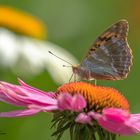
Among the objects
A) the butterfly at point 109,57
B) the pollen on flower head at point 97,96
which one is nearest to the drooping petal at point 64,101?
the pollen on flower head at point 97,96

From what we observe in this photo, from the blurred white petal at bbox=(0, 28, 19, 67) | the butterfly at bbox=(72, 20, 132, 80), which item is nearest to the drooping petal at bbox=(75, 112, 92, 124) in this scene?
the butterfly at bbox=(72, 20, 132, 80)

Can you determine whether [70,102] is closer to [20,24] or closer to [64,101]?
[64,101]

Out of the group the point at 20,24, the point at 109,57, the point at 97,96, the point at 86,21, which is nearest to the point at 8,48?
the point at 20,24

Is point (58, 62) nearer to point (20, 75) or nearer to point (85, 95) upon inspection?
point (20, 75)

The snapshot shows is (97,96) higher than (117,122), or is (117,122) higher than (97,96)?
(97,96)

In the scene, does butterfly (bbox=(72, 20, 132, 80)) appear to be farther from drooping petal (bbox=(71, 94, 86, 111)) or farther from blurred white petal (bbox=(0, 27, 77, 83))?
blurred white petal (bbox=(0, 27, 77, 83))

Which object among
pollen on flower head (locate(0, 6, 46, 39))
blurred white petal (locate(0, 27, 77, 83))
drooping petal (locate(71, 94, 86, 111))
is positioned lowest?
drooping petal (locate(71, 94, 86, 111))
